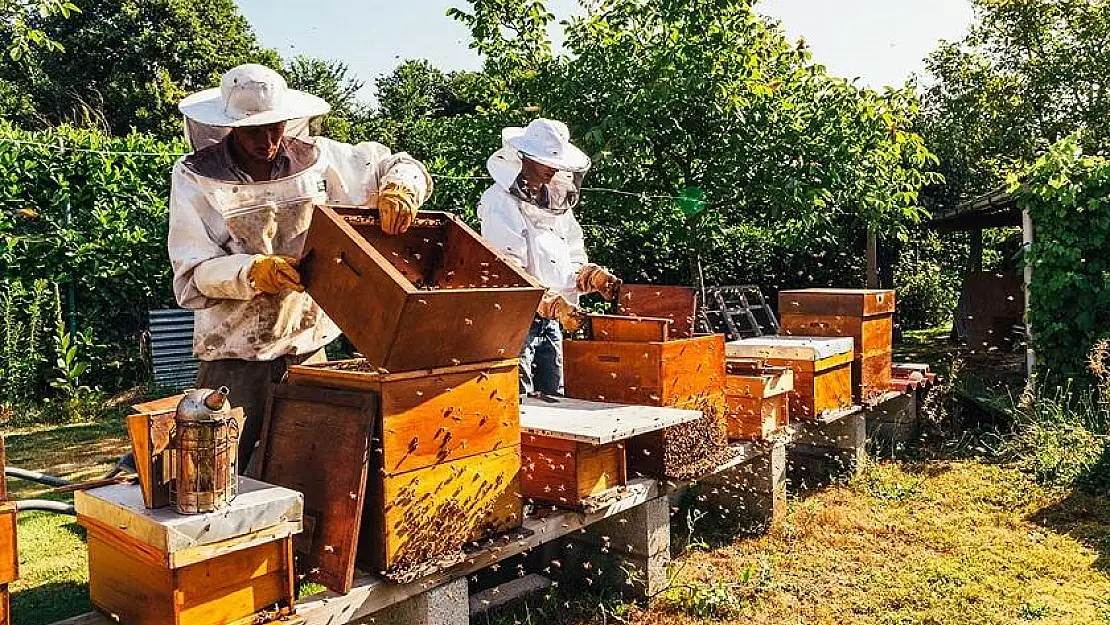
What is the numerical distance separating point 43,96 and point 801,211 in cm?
2319

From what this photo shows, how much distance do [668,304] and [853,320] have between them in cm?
204

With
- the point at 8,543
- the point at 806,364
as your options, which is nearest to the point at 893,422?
the point at 806,364

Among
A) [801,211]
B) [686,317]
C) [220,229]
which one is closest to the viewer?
[220,229]

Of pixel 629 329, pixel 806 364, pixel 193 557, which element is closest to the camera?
pixel 193 557

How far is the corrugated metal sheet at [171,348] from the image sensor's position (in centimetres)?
851

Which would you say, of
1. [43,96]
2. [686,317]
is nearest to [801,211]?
[686,317]

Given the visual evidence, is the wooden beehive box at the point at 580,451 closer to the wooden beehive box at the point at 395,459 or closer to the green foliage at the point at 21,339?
the wooden beehive box at the point at 395,459

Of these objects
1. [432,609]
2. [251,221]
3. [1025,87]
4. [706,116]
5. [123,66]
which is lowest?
[432,609]

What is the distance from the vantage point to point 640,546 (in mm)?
3555

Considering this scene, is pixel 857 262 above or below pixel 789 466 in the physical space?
above

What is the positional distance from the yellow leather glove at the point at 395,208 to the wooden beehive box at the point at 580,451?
34.0 inches

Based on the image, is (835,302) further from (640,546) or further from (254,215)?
(254,215)

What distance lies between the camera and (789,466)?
5.48 meters

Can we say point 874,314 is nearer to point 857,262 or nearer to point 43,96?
point 857,262
